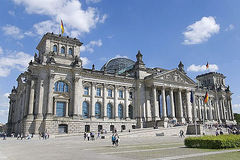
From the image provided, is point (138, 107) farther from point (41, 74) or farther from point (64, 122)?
point (41, 74)

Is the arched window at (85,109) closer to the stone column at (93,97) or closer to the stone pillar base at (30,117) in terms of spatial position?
the stone column at (93,97)

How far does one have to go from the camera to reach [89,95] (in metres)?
59.9

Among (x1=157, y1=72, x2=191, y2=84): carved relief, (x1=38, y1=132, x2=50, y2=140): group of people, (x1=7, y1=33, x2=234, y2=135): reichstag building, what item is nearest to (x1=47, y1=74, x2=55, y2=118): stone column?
(x1=7, y1=33, x2=234, y2=135): reichstag building

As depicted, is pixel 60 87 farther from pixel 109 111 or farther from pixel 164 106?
pixel 164 106

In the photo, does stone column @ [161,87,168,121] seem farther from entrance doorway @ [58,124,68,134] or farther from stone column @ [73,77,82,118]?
entrance doorway @ [58,124,68,134]

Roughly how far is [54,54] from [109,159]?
46.4 m

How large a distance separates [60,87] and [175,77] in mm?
37308

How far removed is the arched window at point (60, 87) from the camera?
182ft

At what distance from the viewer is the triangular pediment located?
227 ft

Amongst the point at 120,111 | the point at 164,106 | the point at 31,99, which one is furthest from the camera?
the point at 164,106

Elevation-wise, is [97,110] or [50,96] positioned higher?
[50,96]

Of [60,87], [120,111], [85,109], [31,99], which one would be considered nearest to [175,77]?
[120,111]

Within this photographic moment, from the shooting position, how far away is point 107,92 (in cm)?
6334

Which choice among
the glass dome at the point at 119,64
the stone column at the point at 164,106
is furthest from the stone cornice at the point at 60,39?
the stone column at the point at 164,106
